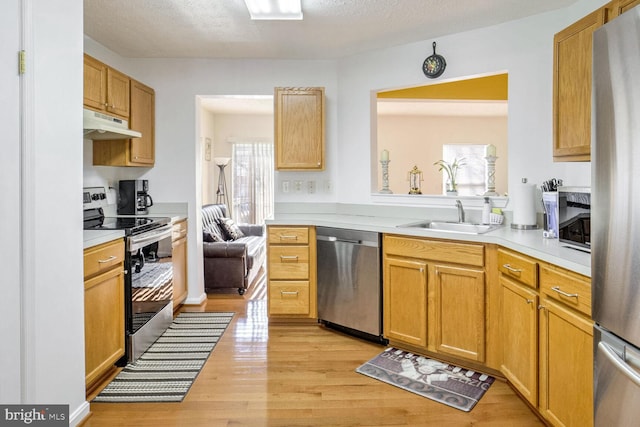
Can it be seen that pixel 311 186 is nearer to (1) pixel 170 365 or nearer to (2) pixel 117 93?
(2) pixel 117 93

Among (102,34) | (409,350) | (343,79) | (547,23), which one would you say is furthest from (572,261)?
(102,34)

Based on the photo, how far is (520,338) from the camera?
84.0 inches

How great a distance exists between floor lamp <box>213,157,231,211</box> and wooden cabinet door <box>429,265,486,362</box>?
482 cm

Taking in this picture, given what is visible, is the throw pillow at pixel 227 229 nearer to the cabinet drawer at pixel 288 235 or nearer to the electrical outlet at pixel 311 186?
the electrical outlet at pixel 311 186

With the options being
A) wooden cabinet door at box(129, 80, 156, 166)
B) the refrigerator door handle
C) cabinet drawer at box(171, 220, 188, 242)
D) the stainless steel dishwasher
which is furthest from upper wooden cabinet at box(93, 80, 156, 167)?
the refrigerator door handle

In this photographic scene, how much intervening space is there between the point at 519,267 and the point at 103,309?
2.33 meters

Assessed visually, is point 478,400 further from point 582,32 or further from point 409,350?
point 582,32

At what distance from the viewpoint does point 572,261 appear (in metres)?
1.70

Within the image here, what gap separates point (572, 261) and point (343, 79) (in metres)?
2.74

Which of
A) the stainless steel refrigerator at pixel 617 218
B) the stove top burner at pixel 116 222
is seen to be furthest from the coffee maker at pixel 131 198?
the stainless steel refrigerator at pixel 617 218

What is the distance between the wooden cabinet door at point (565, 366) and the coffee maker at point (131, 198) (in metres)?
3.31

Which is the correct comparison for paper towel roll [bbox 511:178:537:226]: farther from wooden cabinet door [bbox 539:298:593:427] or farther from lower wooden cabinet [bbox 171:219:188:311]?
lower wooden cabinet [bbox 171:219:188:311]

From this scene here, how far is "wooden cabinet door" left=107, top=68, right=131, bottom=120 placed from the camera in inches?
122

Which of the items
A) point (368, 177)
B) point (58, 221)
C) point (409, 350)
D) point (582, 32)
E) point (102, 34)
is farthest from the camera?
point (368, 177)
